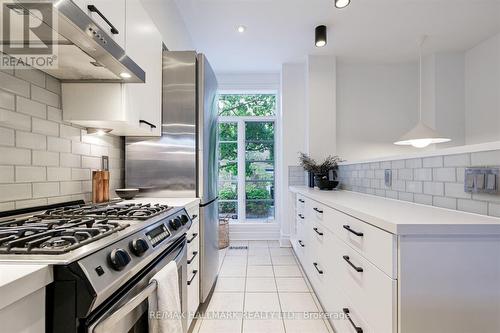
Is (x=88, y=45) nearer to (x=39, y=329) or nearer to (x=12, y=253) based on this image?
(x=12, y=253)

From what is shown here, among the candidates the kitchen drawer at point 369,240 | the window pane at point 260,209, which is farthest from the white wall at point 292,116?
the kitchen drawer at point 369,240

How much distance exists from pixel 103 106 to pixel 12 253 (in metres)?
1.04

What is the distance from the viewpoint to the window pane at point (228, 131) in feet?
14.1

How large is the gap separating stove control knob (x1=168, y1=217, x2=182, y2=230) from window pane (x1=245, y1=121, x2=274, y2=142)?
3060 mm

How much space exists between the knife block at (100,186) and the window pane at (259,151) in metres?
2.77

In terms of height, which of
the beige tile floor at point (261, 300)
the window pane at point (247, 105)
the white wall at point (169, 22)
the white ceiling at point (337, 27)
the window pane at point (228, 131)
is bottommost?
the beige tile floor at point (261, 300)

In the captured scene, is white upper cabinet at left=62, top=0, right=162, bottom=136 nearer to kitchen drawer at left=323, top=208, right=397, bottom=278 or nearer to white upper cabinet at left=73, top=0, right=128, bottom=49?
white upper cabinet at left=73, top=0, right=128, bottom=49

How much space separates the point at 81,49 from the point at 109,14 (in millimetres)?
386

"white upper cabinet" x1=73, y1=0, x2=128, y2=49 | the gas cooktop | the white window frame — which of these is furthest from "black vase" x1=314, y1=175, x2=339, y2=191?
"white upper cabinet" x1=73, y1=0, x2=128, y2=49

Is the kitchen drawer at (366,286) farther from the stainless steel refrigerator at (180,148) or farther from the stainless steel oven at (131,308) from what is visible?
the stainless steel refrigerator at (180,148)

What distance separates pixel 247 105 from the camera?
4328 millimetres

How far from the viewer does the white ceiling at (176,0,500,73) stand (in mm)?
2623

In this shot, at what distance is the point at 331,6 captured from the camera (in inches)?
102

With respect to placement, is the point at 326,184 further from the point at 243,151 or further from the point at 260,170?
the point at 243,151
